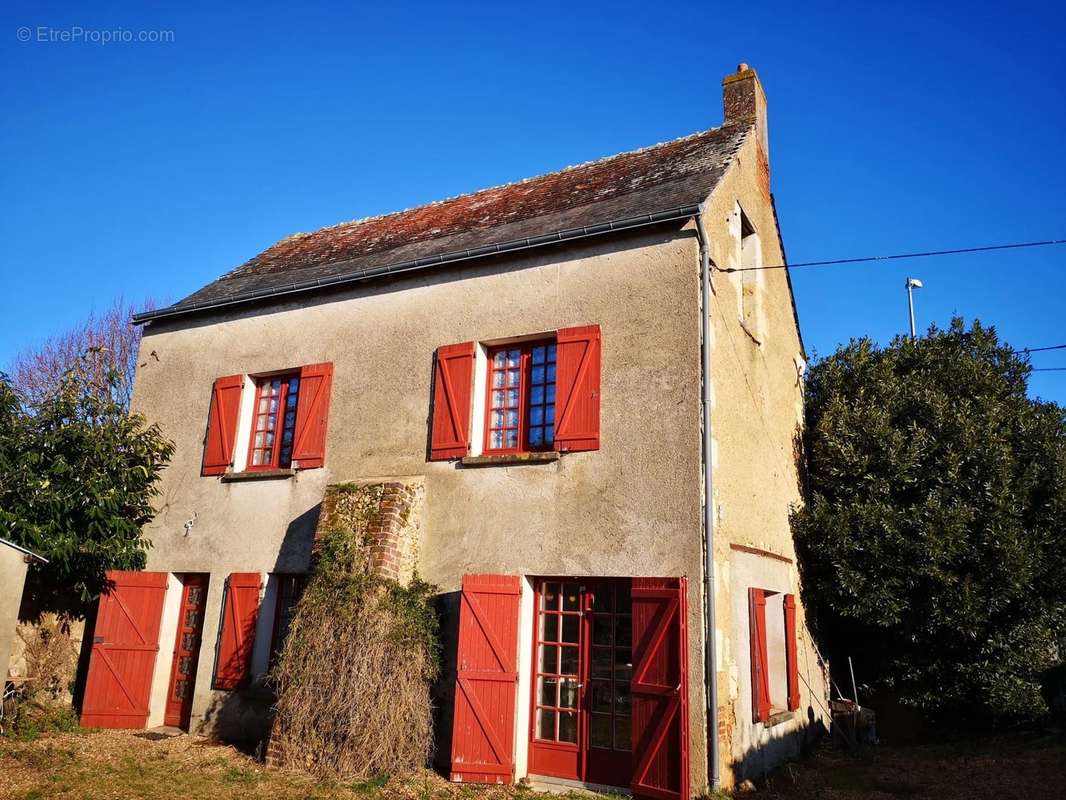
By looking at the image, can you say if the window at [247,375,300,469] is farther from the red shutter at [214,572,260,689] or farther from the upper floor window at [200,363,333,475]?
the red shutter at [214,572,260,689]

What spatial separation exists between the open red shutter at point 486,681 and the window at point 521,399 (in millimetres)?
1580

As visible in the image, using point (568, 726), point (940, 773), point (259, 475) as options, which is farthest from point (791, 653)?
point (259, 475)

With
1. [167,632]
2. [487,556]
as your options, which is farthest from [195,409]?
[487,556]

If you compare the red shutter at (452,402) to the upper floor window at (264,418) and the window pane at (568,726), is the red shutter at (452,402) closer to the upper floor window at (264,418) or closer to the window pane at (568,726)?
the upper floor window at (264,418)

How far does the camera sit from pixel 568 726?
7.89m

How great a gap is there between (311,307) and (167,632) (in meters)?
4.65

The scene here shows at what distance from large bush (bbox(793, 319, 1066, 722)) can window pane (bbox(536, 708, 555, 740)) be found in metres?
4.26

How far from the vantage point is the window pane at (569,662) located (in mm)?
8047

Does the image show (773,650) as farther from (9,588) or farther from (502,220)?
(9,588)

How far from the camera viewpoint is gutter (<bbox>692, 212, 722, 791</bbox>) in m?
7.07

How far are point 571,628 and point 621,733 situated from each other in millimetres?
1098

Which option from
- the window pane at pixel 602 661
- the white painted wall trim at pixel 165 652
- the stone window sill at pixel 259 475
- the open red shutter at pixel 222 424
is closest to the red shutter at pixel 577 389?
the window pane at pixel 602 661

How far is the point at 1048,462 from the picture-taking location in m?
10.4

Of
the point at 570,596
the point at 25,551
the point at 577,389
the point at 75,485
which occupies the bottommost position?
the point at 570,596
